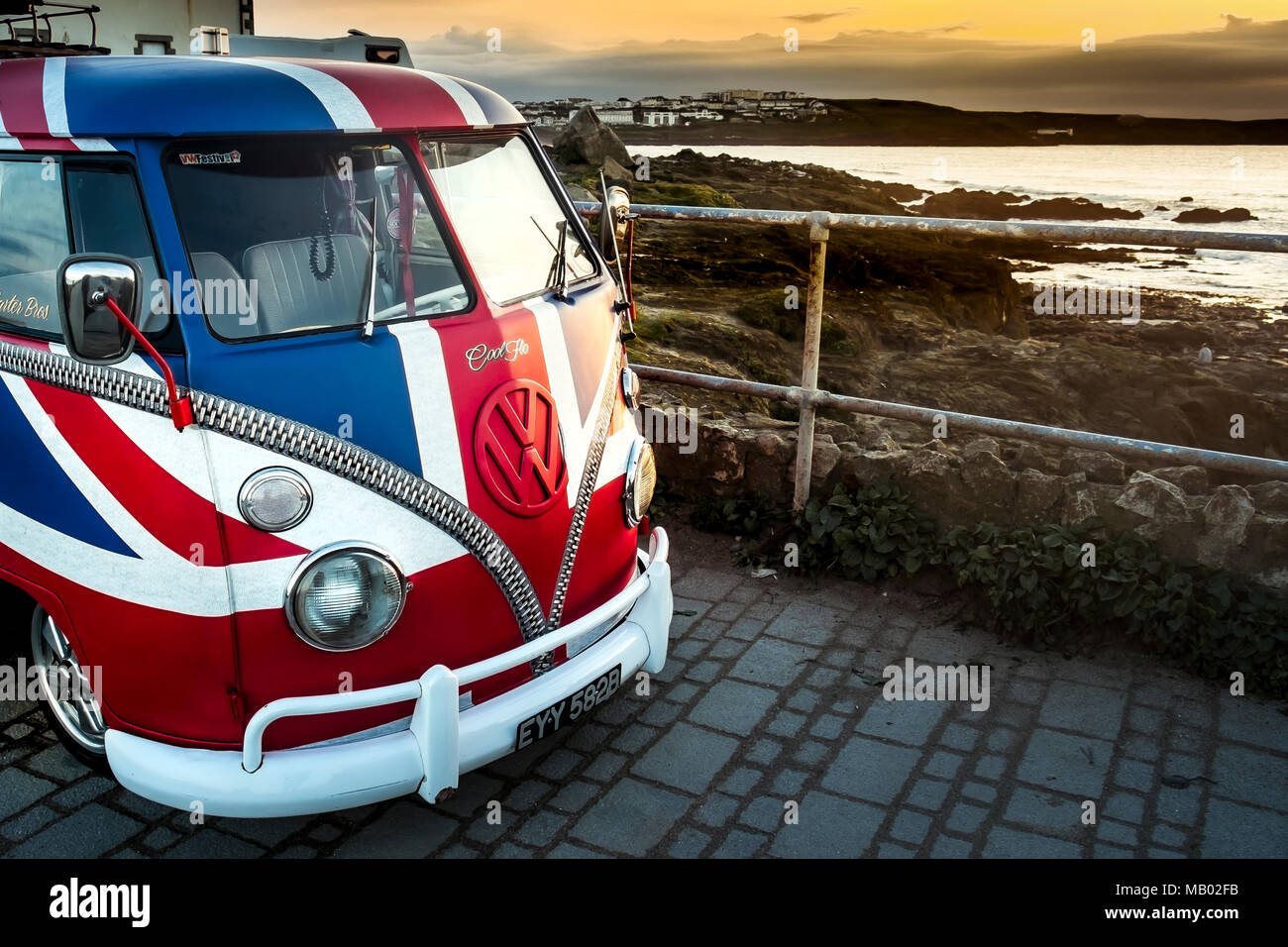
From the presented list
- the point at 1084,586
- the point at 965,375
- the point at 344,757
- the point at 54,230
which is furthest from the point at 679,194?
the point at 344,757

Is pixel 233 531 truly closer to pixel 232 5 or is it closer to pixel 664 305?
pixel 232 5

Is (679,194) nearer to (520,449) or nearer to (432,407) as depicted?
(520,449)

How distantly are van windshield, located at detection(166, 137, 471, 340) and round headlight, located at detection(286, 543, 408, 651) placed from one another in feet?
2.14

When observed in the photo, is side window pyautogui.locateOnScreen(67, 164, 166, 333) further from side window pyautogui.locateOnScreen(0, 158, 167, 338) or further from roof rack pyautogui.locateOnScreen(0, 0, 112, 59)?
roof rack pyautogui.locateOnScreen(0, 0, 112, 59)

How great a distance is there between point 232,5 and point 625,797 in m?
5.38

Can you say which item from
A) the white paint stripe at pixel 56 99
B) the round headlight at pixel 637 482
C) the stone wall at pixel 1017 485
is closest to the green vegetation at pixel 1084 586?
the stone wall at pixel 1017 485

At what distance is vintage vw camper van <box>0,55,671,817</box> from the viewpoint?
9.67 ft

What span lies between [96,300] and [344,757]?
1.34m

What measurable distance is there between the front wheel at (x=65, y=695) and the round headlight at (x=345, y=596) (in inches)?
36.6

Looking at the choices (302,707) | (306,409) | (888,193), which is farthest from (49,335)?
(888,193)

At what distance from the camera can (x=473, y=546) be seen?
3262 millimetres

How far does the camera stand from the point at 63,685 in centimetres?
361

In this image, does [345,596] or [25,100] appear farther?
[25,100]
